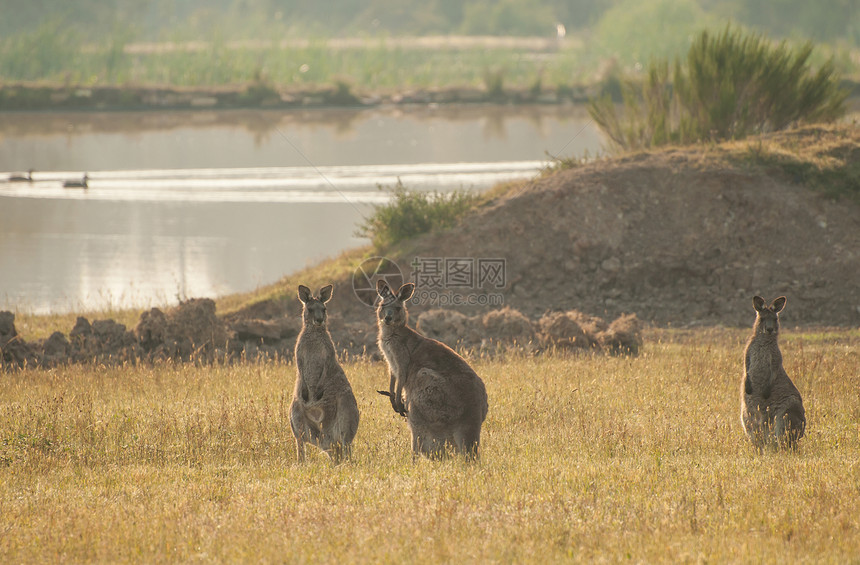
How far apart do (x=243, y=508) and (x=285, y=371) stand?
21.0 feet

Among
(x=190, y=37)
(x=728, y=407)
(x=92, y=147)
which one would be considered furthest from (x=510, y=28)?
(x=728, y=407)

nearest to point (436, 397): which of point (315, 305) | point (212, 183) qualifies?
point (315, 305)

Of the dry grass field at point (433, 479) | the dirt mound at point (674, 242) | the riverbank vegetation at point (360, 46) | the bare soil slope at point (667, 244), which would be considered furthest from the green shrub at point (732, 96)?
the riverbank vegetation at point (360, 46)

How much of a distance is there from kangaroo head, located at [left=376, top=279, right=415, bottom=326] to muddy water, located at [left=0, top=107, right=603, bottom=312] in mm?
10344

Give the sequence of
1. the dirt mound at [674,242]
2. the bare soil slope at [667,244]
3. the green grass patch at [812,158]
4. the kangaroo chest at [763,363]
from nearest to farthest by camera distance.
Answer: the kangaroo chest at [763,363], the bare soil slope at [667,244], the dirt mound at [674,242], the green grass patch at [812,158]

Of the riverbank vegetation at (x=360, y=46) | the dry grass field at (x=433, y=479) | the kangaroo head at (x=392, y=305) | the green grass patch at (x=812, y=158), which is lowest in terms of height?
the dry grass field at (x=433, y=479)

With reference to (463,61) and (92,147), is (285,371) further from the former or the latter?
(463,61)

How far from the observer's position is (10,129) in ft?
137

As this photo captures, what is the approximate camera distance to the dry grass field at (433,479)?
21.2 ft

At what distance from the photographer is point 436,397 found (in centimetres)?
842

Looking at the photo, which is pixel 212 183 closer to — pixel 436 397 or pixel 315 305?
pixel 315 305

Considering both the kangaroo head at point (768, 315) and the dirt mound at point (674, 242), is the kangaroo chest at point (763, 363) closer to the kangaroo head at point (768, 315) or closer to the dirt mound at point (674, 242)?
the kangaroo head at point (768, 315)

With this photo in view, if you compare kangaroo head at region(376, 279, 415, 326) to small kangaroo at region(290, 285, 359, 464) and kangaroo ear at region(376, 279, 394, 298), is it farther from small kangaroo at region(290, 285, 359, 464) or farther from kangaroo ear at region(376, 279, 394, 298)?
small kangaroo at region(290, 285, 359, 464)

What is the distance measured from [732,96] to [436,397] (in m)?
16.9
